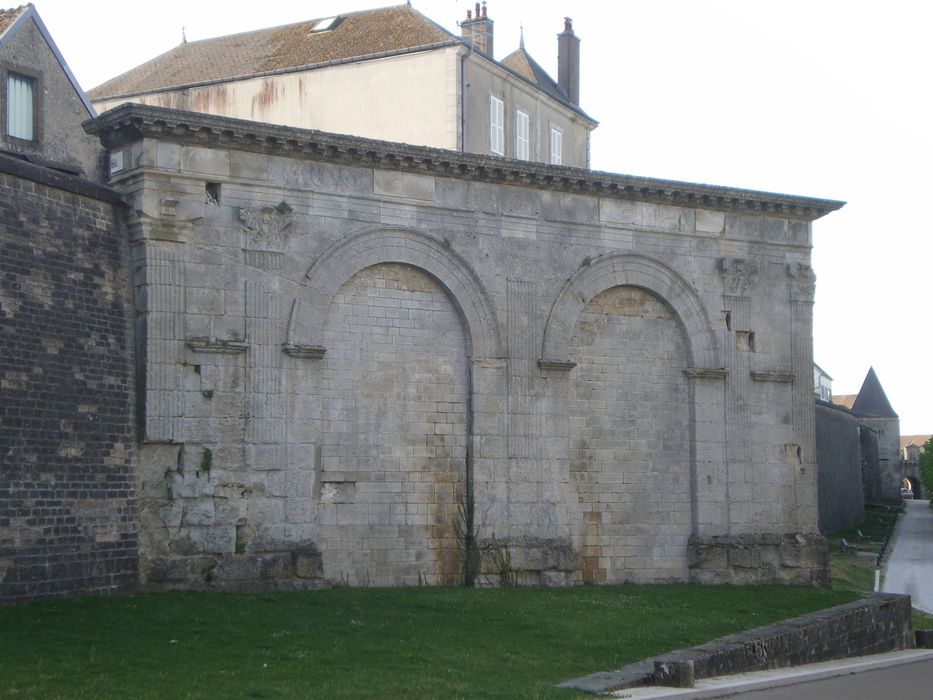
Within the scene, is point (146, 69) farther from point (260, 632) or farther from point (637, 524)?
point (260, 632)

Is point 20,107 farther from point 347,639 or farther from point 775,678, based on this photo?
point 775,678

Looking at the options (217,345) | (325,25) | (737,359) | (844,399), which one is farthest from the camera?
(844,399)

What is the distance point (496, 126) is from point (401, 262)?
50.2 ft

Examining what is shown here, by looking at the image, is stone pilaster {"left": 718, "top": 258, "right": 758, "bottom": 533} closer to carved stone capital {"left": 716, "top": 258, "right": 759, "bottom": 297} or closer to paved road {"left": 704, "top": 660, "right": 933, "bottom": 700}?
carved stone capital {"left": 716, "top": 258, "right": 759, "bottom": 297}

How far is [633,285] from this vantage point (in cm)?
2334

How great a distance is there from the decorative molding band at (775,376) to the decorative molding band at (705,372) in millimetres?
664

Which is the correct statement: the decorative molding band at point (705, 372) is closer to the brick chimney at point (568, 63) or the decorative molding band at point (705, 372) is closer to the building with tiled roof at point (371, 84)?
the building with tiled roof at point (371, 84)

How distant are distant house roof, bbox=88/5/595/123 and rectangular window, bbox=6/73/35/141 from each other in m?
8.80

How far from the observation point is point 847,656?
20.1 metres

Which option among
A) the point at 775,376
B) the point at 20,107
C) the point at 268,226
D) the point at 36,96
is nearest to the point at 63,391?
the point at 268,226

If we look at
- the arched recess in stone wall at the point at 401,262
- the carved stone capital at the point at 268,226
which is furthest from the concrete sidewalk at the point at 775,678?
the carved stone capital at the point at 268,226

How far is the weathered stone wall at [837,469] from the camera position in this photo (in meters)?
42.8

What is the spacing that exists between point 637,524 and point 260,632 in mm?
9494

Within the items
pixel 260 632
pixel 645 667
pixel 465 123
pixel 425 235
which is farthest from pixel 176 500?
pixel 465 123
